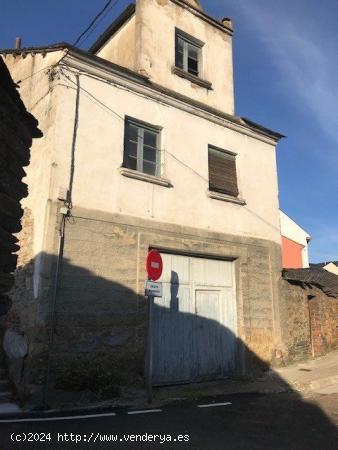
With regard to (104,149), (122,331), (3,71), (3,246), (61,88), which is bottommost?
(122,331)

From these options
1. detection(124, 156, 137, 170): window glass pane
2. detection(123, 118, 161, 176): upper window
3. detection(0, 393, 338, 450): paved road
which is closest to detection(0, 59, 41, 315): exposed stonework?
detection(0, 393, 338, 450): paved road

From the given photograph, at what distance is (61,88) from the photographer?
29.1 feet

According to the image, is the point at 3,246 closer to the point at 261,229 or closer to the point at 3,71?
the point at 3,71

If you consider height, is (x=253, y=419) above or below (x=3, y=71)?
below

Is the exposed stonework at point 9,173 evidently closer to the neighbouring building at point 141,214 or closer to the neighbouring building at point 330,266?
the neighbouring building at point 141,214

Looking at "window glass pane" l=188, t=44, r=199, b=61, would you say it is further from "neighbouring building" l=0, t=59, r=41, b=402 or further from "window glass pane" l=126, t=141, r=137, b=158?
"neighbouring building" l=0, t=59, r=41, b=402

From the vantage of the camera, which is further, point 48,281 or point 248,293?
point 248,293

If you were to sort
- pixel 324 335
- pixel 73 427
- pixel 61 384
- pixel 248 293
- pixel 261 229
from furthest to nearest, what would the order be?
1. pixel 324 335
2. pixel 261 229
3. pixel 248 293
4. pixel 61 384
5. pixel 73 427

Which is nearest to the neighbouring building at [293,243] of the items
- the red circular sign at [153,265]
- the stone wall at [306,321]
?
the stone wall at [306,321]

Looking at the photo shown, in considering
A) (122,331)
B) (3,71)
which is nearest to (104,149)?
(122,331)

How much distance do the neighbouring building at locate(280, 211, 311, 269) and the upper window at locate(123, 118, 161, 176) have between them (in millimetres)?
17765

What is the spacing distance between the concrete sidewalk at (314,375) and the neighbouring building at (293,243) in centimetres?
1477

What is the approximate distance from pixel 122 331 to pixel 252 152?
6.71m

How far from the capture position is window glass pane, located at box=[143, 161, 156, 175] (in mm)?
9977
